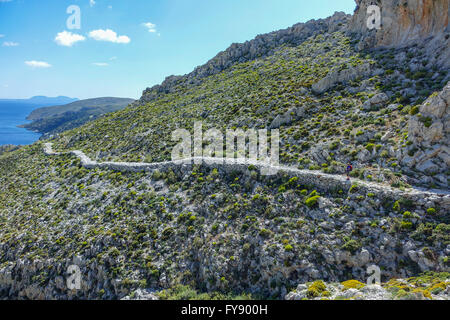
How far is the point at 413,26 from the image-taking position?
3444 cm

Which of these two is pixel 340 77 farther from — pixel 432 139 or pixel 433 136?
pixel 432 139

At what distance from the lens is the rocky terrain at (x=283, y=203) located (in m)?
17.6

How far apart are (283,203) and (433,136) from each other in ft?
48.2

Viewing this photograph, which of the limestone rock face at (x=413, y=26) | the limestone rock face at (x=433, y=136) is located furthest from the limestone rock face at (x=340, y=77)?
the limestone rock face at (x=433, y=136)

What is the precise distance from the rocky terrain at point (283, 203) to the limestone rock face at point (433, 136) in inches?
4.2

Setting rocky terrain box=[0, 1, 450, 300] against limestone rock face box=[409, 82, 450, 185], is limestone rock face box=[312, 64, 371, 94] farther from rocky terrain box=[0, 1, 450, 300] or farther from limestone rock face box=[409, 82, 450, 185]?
limestone rock face box=[409, 82, 450, 185]

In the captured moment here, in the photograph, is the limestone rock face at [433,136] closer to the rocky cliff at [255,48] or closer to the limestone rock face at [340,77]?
the limestone rock face at [340,77]

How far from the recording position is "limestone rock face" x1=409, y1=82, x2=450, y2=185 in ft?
65.0

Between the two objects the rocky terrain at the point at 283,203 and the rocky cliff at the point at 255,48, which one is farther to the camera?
the rocky cliff at the point at 255,48

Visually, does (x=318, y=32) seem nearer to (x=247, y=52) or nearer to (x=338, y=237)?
(x=247, y=52)

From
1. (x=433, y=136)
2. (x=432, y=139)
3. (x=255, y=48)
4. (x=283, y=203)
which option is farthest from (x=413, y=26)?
(x=255, y=48)

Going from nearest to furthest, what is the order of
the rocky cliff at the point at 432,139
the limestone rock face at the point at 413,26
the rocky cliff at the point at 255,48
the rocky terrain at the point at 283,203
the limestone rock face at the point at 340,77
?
the rocky terrain at the point at 283,203 → the rocky cliff at the point at 432,139 → the limestone rock face at the point at 413,26 → the limestone rock face at the point at 340,77 → the rocky cliff at the point at 255,48
